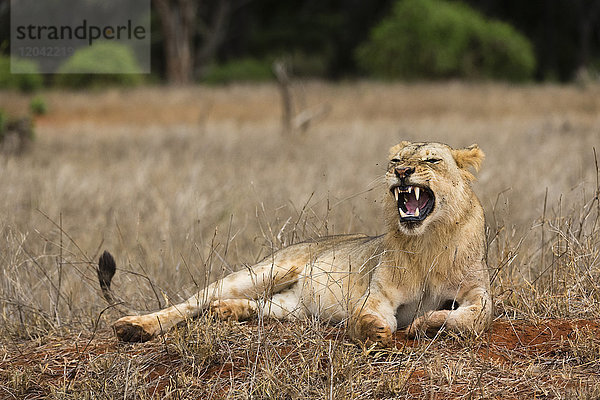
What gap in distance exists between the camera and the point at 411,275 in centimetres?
359

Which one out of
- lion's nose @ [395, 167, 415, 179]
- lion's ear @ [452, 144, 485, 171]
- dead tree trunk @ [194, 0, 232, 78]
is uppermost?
dead tree trunk @ [194, 0, 232, 78]

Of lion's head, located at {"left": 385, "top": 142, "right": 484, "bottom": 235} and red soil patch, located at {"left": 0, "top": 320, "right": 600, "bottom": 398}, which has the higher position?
lion's head, located at {"left": 385, "top": 142, "right": 484, "bottom": 235}

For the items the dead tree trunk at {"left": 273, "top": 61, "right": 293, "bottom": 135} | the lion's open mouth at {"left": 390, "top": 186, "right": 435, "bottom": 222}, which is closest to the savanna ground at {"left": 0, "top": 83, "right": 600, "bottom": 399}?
the dead tree trunk at {"left": 273, "top": 61, "right": 293, "bottom": 135}

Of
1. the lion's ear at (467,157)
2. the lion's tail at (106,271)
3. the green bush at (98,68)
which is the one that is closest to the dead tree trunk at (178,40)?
the green bush at (98,68)

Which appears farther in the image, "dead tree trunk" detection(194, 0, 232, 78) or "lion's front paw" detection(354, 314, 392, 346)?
"dead tree trunk" detection(194, 0, 232, 78)

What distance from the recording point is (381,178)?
3.69 meters

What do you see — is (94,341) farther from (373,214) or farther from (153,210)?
(153,210)

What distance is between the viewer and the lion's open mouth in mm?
3441

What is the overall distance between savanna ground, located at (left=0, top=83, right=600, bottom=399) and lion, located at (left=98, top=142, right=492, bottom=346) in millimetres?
110

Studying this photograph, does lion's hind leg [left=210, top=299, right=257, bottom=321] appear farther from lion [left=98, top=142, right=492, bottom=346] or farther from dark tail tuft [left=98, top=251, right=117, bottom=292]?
dark tail tuft [left=98, top=251, right=117, bottom=292]

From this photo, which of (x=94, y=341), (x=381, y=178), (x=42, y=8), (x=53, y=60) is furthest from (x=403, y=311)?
(x=42, y=8)

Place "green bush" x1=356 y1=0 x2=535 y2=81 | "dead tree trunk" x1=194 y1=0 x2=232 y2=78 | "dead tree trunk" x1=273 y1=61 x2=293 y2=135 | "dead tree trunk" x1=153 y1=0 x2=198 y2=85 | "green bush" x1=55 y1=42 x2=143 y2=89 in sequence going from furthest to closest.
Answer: "dead tree trunk" x1=194 y1=0 x2=232 y2=78
"dead tree trunk" x1=153 y1=0 x2=198 y2=85
"green bush" x1=356 y1=0 x2=535 y2=81
"green bush" x1=55 y1=42 x2=143 y2=89
"dead tree trunk" x1=273 y1=61 x2=293 y2=135

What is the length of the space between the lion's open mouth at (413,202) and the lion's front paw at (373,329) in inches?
17.4

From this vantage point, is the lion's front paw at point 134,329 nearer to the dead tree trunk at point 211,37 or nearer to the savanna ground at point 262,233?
the savanna ground at point 262,233
